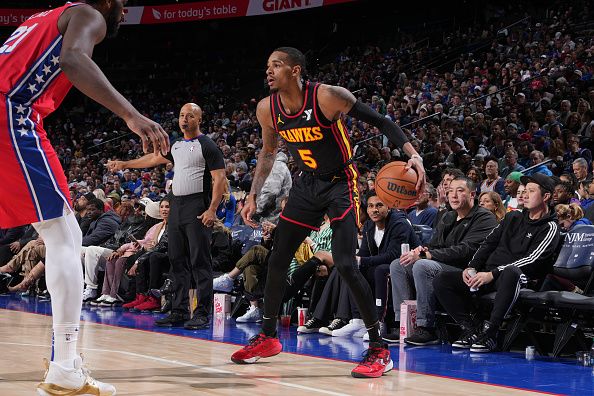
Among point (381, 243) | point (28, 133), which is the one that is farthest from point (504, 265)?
point (28, 133)

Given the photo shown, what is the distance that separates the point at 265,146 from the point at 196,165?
2.01 metres

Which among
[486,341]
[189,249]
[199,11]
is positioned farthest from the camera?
[199,11]

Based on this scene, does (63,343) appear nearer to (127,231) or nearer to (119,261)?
(119,261)

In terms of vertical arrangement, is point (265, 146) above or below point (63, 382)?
above

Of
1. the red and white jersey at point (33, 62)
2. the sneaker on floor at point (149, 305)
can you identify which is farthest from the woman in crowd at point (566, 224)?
the sneaker on floor at point (149, 305)

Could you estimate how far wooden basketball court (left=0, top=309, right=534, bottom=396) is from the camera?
3826mm

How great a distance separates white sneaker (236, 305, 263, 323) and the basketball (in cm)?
298

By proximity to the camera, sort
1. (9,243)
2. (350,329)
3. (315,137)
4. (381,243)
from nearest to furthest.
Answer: (315,137) < (350,329) < (381,243) < (9,243)

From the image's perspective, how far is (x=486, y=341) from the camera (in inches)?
228

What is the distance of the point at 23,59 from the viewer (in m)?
3.18

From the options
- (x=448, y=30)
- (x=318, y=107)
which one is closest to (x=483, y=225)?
(x=318, y=107)

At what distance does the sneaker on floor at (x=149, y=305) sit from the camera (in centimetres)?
872

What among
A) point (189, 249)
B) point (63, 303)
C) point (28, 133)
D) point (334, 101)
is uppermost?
point (334, 101)

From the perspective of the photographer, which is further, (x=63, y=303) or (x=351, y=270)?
(x=351, y=270)
